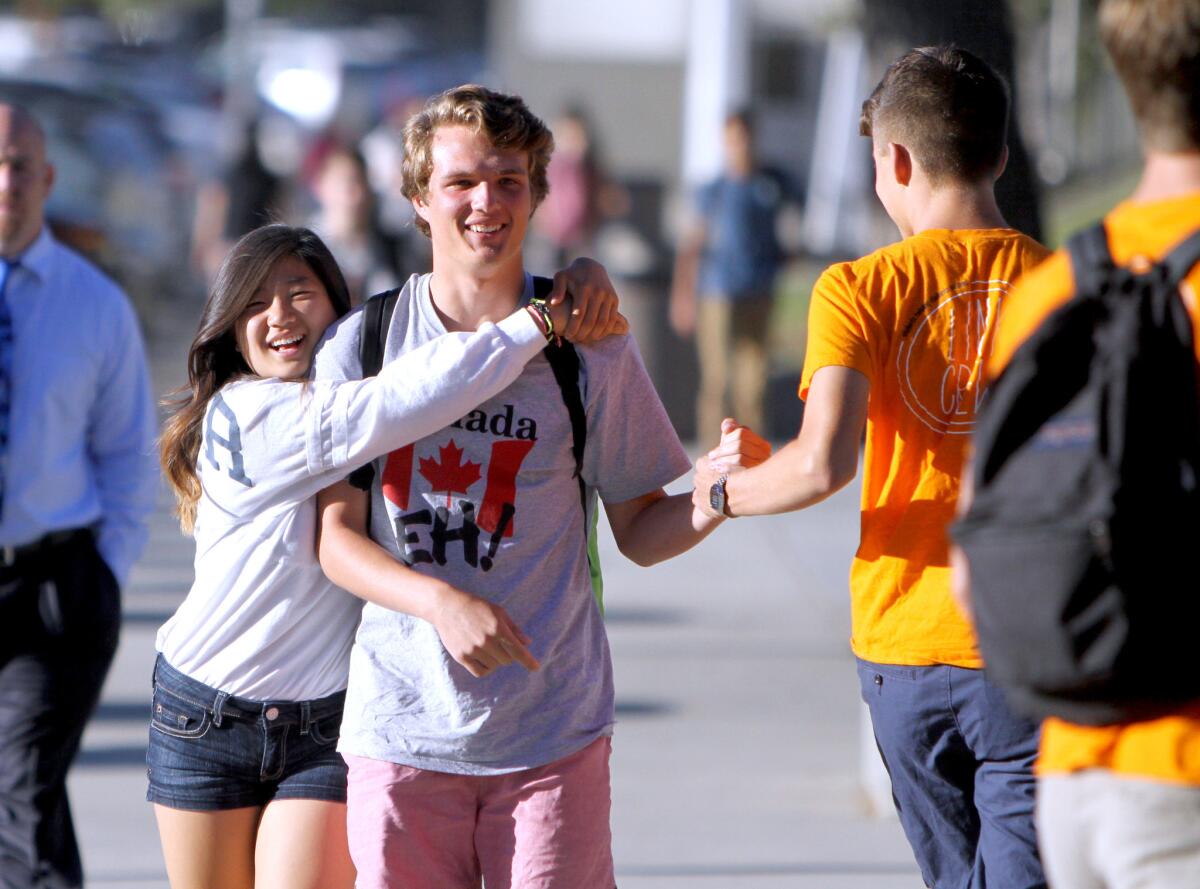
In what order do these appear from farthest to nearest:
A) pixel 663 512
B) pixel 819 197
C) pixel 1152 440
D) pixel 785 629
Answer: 1. pixel 819 197
2. pixel 785 629
3. pixel 663 512
4. pixel 1152 440

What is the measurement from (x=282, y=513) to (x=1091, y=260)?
5.50 feet

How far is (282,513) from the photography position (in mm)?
3434

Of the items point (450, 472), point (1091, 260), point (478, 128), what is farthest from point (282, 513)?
point (1091, 260)

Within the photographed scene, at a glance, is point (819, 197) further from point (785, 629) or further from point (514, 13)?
point (785, 629)

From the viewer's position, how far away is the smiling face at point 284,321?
11.7ft

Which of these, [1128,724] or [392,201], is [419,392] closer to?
[1128,724]

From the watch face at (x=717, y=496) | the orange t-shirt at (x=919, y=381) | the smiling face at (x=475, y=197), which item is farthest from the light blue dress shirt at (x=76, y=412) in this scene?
the orange t-shirt at (x=919, y=381)

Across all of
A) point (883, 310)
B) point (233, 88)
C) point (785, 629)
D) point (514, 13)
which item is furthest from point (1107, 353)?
point (233, 88)

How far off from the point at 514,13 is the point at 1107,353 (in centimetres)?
1522

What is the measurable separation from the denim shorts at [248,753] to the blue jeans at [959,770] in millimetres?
1012

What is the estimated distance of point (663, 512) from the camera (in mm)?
3436

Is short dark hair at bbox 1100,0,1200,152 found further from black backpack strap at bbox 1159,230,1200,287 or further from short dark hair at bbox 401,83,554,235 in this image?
short dark hair at bbox 401,83,554,235

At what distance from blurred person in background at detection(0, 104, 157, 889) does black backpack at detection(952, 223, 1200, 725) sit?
261 centimetres

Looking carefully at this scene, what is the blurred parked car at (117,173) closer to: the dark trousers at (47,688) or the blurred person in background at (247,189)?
the blurred person in background at (247,189)
